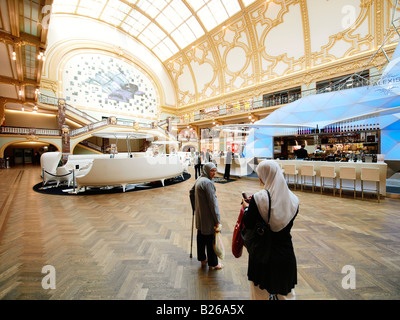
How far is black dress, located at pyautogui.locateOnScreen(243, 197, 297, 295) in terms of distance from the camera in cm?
107

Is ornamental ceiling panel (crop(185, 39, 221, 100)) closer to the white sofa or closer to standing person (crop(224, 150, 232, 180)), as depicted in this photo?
standing person (crop(224, 150, 232, 180))

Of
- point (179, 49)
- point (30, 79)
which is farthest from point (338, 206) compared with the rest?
point (179, 49)

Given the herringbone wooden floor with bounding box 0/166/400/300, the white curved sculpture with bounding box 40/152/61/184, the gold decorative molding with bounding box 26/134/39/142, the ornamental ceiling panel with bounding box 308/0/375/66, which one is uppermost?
the ornamental ceiling panel with bounding box 308/0/375/66

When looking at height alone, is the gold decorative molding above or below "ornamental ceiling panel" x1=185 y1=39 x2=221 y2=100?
below

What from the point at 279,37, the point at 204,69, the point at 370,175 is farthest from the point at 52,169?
the point at 204,69

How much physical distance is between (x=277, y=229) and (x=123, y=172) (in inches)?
213

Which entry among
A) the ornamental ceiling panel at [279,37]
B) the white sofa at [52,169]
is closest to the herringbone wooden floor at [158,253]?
the white sofa at [52,169]

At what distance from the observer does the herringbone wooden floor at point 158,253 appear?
1.56 meters

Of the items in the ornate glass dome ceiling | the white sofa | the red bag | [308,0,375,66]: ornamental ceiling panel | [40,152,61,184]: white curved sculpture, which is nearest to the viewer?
the red bag

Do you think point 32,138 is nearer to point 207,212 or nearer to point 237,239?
point 207,212

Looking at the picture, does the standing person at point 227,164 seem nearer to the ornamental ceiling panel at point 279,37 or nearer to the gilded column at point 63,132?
the ornamental ceiling panel at point 279,37

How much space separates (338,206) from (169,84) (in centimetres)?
2429

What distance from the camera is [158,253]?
2150 mm

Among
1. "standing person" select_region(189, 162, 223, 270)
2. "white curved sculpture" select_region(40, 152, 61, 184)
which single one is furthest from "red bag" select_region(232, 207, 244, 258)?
"white curved sculpture" select_region(40, 152, 61, 184)
